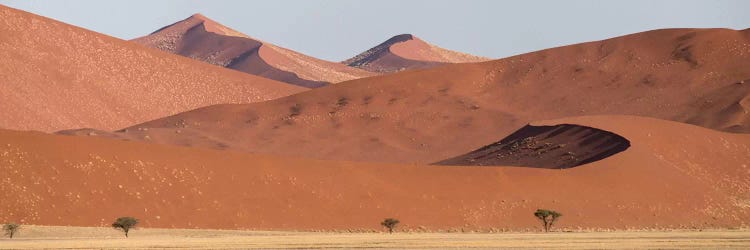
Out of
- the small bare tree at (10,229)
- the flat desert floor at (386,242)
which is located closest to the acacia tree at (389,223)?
the flat desert floor at (386,242)

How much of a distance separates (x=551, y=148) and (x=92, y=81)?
5727cm

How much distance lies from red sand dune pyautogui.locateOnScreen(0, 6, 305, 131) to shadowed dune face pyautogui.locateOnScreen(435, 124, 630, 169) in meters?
41.7

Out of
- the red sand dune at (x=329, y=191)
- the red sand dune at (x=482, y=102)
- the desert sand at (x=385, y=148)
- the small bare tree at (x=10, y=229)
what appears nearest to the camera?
the small bare tree at (x=10, y=229)

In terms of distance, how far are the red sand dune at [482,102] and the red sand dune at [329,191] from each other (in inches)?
1110

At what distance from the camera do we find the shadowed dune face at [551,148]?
8519 centimetres

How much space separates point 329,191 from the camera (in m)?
73.9

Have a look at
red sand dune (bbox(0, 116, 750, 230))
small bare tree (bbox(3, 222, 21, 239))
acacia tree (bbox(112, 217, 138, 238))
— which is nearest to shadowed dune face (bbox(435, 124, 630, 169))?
red sand dune (bbox(0, 116, 750, 230))

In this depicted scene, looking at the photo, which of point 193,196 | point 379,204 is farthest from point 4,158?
point 379,204

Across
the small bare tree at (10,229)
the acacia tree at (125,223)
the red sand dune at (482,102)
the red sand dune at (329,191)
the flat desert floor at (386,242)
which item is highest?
the red sand dune at (482,102)

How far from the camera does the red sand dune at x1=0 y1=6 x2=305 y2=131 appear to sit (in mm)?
121500

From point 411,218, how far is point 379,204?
2.21 m

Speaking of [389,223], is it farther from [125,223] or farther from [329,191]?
[125,223]

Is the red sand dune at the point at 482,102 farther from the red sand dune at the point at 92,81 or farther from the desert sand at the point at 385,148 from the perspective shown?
the red sand dune at the point at 92,81

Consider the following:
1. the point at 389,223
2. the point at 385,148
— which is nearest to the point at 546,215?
the point at 389,223
